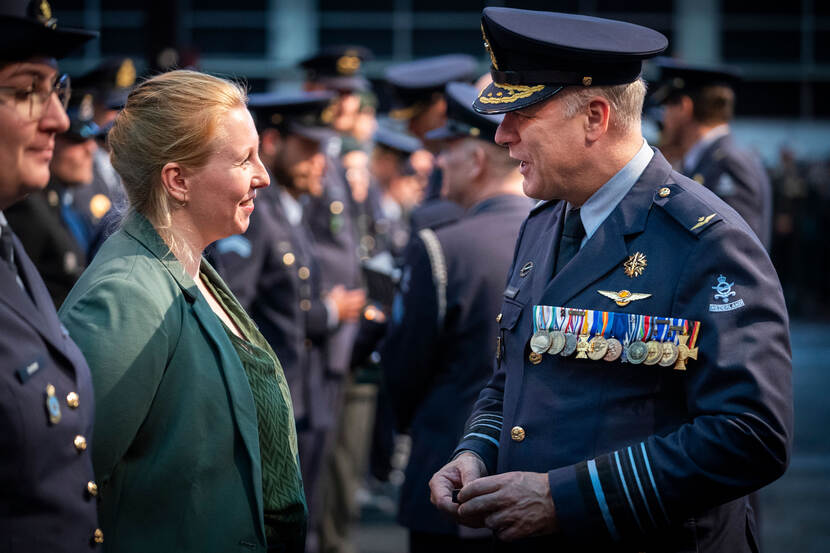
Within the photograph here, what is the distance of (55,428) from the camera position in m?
2.13

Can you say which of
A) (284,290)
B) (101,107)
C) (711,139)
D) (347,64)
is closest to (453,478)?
(284,290)

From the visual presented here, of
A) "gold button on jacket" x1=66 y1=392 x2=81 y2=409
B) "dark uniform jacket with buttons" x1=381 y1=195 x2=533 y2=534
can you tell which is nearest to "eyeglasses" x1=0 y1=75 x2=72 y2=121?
"gold button on jacket" x1=66 y1=392 x2=81 y2=409

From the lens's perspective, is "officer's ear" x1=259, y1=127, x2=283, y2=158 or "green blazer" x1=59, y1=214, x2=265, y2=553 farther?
"officer's ear" x1=259, y1=127, x2=283, y2=158

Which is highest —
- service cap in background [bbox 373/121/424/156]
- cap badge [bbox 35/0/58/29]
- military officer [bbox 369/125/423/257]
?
cap badge [bbox 35/0/58/29]

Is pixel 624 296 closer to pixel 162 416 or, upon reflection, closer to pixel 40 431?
pixel 162 416

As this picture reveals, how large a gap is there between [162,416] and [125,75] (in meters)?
5.41

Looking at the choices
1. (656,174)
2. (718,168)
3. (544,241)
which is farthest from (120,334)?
(718,168)

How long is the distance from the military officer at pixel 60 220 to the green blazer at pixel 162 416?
2742mm

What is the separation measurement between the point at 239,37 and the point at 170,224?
20.0 metres

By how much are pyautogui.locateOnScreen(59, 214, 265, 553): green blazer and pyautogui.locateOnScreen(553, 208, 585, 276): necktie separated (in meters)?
0.89

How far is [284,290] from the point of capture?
18.3ft

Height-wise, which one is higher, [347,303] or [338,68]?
[338,68]

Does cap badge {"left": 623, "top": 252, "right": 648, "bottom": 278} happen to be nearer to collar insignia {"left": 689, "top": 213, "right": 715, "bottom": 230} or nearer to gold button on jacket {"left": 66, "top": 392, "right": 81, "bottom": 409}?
collar insignia {"left": 689, "top": 213, "right": 715, "bottom": 230}

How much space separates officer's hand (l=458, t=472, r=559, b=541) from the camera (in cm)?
251
